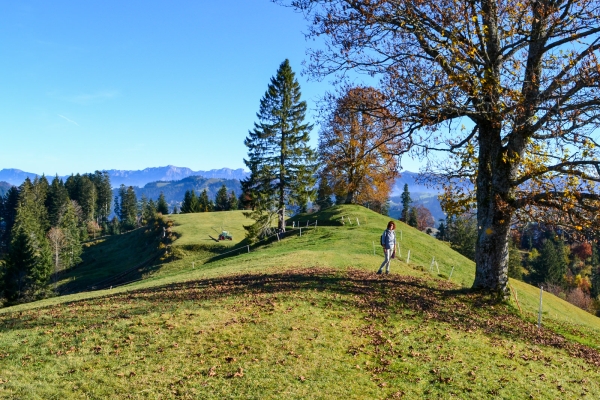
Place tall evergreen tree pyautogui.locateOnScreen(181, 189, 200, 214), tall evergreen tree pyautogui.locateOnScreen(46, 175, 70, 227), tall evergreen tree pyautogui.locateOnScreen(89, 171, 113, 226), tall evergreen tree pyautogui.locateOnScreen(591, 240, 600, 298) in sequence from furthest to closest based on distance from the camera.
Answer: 1. tall evergreen tree pyautogui.locateOnScreen(89, 171, 113, 226)
2. tall evergreen tree pyautogui.locateOnScreen(181, 189, 200, 214)
3. tall evergreen tree pyautogui.locateOnScreen(46, 175, 70, 227)
4. tall evergreen tree pyautogui.locateOnScreen(591, 240, 600, 298)

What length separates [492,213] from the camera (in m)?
14.1

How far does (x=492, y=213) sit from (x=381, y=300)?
16.6ft

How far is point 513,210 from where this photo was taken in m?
13.8

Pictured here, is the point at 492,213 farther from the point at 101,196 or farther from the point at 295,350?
the point at 101,196

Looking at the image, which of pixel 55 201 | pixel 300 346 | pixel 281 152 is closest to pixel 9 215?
pixel 55 201

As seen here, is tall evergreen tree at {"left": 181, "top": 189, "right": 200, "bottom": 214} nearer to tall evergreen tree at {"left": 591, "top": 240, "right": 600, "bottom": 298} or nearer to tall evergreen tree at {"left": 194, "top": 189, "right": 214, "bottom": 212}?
tall evergreen tree at {"left": 194, "top": 189, "right": 214, "bottom": 212}

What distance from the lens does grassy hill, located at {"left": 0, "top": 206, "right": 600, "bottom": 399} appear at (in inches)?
320

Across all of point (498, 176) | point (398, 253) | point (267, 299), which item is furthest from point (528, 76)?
point (398, 253)

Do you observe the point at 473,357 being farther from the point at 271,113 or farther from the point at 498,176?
the point at 271,113

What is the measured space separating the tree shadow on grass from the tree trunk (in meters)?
0.79

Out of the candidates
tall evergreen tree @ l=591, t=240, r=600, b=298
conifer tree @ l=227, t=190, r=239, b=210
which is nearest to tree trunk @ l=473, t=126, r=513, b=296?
tall evergreen tree @ l=591, t=240, r=600, b=298

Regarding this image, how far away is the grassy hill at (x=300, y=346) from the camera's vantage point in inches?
320

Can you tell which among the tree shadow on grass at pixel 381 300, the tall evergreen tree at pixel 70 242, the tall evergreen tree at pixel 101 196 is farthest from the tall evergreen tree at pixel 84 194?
the tree shadow on grass at pixel 381 300

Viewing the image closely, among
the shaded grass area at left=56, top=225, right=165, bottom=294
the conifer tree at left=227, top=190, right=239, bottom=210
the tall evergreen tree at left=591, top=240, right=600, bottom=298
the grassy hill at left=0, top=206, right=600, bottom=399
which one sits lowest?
the tall evergreen tree at left=591, top=240, right=600, bottom=298
